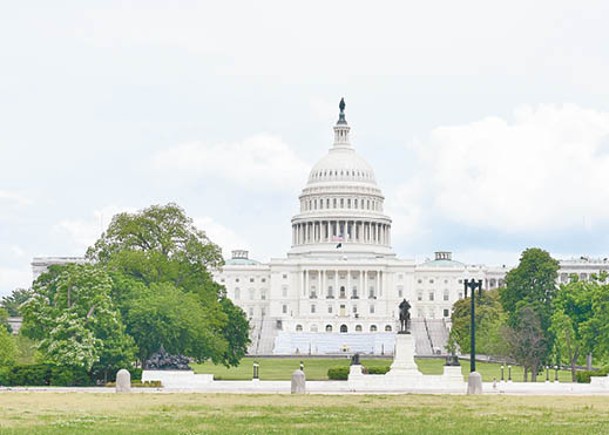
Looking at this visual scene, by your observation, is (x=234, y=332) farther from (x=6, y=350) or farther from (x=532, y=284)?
(x=532, y=284)

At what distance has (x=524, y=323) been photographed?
87.2 m

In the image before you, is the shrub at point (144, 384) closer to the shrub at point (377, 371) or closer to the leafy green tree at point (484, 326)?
the shrub at point (377, 371)

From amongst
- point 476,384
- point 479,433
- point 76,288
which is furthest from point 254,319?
point 479,433

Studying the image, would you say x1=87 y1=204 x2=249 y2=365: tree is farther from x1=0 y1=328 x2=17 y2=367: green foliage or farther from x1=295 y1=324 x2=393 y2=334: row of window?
x1=295 y1=324 x2=393 y2=334: row of window

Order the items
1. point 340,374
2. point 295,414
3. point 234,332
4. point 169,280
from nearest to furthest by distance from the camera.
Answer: point 295,414 → point 340,374 → point 169,280 → point 234,332

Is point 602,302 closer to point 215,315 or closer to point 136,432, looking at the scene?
point 215,315

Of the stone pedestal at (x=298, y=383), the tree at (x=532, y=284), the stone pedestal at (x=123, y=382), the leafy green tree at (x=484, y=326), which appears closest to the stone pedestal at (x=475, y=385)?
the stone pedestal at (x=298, y=383)

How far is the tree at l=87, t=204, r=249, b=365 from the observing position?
71.6m

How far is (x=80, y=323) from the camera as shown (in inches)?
2493

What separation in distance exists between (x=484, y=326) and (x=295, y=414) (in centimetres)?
7811

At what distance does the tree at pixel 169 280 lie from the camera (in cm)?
7162

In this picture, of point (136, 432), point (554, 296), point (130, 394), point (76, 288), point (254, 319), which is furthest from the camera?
point (254, 319)

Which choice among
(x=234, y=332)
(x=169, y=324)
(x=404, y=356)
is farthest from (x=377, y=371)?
(x=234, y=332)

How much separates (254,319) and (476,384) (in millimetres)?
133241
